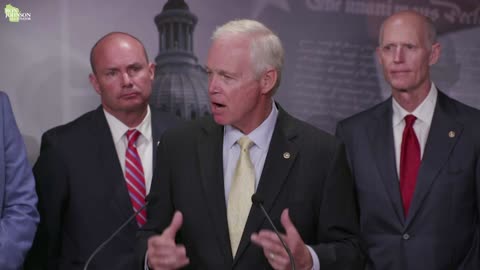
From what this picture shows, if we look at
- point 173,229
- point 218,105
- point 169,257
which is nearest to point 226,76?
point 218,105

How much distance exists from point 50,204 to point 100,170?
0.88ft

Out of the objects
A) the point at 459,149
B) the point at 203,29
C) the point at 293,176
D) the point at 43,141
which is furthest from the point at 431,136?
the point at 43,141

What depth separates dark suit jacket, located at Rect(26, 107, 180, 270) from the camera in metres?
3.63

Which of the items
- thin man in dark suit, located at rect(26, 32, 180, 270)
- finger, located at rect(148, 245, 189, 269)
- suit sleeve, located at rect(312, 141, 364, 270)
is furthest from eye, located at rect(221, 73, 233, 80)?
thin man in dark suit, located at rect(26, 32, 180, 270)

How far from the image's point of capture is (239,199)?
113 inches

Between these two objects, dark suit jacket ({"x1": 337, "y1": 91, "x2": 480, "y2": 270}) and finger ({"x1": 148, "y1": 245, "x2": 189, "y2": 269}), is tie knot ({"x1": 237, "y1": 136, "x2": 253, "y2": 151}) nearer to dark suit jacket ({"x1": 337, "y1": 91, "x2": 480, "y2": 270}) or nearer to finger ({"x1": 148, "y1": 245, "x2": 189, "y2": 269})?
finger ({"x1": 148, "y1": 245, "x2": 189, "y2": 269})

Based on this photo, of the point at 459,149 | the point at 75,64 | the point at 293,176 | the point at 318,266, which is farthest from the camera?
the point at 75,64

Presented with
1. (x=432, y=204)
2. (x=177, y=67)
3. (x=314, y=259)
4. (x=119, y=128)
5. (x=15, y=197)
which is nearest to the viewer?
(x=314, y=259)

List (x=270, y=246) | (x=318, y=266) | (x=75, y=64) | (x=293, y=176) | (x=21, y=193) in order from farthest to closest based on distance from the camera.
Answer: (x=75, y=64), (x=21, y=193), (x=293, y=176), (x=318, y=266), (x=270, y=246)

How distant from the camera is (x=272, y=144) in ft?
9.67

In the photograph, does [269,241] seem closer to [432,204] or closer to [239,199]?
[239,199]

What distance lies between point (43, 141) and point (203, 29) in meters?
1.12

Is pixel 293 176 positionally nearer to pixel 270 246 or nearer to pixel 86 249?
pixel 270 246

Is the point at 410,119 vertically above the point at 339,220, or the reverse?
the point at 410,119
